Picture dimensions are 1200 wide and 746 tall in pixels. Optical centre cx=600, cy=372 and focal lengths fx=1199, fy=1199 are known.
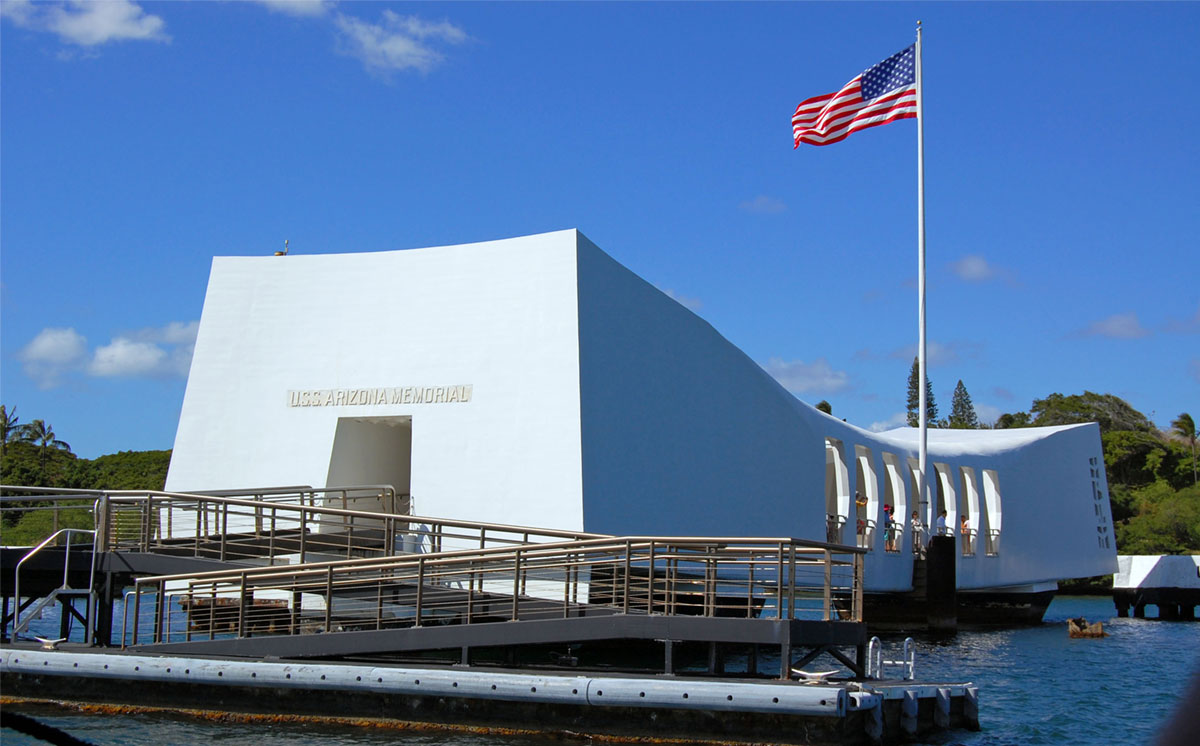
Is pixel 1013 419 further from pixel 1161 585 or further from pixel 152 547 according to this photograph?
pixel 152 547

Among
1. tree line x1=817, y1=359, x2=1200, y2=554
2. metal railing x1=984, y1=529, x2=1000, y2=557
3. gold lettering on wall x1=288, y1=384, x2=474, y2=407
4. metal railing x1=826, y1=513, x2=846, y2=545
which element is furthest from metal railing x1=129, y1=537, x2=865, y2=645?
tree line x1=817, y1=359, x2=1200, y2=554

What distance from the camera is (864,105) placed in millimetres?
25219

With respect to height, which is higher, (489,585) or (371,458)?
(371,458)

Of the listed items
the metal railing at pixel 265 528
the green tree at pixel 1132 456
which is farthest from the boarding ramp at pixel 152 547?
the green tree at pixel 1132 456

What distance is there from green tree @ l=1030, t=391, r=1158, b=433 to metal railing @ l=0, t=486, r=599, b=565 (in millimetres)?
68607

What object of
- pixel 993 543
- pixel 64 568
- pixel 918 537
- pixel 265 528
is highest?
pixel 265 528

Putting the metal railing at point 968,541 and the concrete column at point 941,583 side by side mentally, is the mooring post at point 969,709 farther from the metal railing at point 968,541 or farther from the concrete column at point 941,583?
the metal railing at point 968,541

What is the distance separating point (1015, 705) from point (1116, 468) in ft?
210

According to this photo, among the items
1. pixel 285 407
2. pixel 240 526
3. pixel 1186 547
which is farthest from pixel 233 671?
pixel 1186 547

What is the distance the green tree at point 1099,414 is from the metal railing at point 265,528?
68.6 m

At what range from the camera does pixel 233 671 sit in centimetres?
1278

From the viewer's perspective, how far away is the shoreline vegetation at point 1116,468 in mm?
51406

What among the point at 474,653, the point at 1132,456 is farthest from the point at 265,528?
the point at 1132,456

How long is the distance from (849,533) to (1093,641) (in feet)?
24.9
